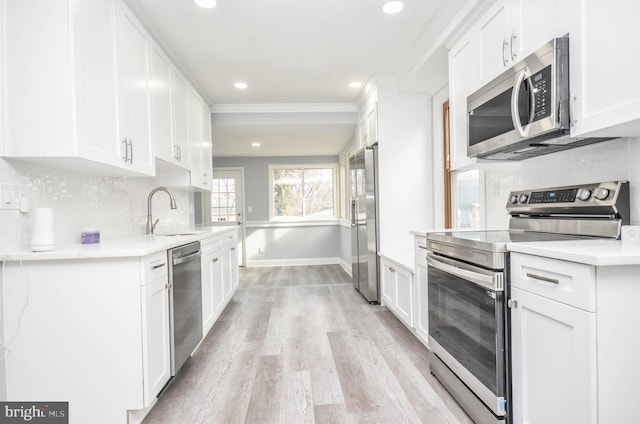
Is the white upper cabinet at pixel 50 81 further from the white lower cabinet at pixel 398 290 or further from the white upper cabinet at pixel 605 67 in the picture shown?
the white lower cabinet at pixel 398 290

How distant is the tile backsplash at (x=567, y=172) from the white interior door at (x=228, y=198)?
501cm

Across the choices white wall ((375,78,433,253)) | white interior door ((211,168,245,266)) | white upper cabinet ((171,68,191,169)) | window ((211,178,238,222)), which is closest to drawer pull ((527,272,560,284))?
white wall ((375,78,433,253))

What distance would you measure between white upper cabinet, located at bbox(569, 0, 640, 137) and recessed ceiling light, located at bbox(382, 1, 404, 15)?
1.23 m

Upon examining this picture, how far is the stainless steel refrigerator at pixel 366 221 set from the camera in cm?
379

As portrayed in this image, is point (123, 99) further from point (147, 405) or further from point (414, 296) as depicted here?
point (414, 296)

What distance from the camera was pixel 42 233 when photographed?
163 centimetres

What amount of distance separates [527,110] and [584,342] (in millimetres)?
1033

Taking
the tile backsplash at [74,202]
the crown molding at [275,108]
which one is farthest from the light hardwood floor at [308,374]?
the crown molding at [275,108]

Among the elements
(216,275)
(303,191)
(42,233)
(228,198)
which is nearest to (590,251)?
(42,233)

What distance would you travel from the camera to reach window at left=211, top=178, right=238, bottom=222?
6.79 metres

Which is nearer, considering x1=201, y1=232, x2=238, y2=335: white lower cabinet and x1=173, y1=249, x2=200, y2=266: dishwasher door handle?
x1=173, y1=249, x2=200, y2=266: dishwasher door handle

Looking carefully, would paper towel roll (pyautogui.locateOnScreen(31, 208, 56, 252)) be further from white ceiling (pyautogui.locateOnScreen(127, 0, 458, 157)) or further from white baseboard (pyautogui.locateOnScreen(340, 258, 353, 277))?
white baseboard (pyautogui.locateOnScreen(340, 258, 353, 277))

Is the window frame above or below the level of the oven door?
above

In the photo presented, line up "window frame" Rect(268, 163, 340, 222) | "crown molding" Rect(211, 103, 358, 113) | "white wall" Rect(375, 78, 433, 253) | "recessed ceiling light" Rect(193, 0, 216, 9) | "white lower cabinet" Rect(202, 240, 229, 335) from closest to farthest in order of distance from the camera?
"recessed ceiling light" Rect(193, 0, 216, 9) < "white lower cabinet" Rect(202, 240, 229, 335) < "white wall" Rect(375, 78, 433, 253) < "crown molding" Rect(211, 103, 358, 113) < "window frame" Rect(268, 163, 340, 222)
